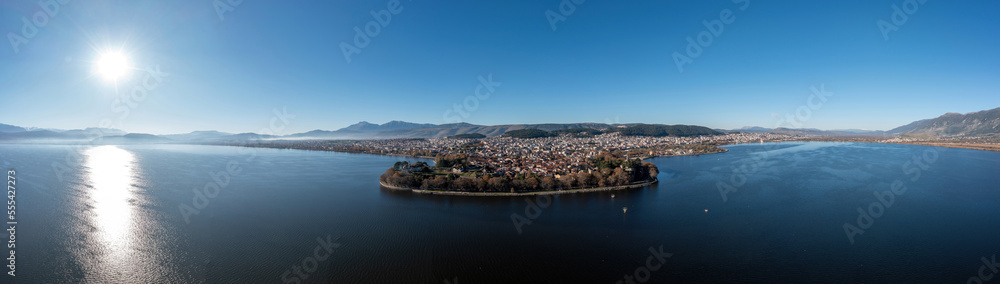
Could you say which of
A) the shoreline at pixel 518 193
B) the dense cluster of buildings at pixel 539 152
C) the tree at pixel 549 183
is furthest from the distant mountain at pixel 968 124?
the tree at pixel 549 183

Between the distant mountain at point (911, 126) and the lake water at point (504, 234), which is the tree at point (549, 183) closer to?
the lake water at point (504, 234)

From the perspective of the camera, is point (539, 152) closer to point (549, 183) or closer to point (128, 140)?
point (549, 183)

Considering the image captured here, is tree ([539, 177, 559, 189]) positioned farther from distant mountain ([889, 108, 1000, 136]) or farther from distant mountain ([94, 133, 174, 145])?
distant mountain ([94, 133, 174, 145])

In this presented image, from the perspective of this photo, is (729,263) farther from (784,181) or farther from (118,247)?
(118,247)

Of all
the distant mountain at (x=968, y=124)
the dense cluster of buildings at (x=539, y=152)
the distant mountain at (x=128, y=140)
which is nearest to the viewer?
the dense cluster of buildings at (x=539, y=152)

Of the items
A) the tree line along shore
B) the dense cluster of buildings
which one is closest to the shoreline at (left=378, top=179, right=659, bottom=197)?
the tree line along shore

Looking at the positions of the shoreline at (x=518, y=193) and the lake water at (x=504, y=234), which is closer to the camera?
the lake water at (x=504, y=234)

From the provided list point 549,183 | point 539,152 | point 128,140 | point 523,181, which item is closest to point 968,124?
point 539,152

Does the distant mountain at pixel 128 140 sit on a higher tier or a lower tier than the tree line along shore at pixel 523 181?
higher
